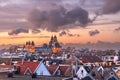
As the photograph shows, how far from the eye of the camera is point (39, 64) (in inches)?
2381

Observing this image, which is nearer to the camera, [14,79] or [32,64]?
[14,79]

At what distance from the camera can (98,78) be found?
188ft

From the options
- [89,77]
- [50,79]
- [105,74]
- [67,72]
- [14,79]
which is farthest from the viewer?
[67,72]

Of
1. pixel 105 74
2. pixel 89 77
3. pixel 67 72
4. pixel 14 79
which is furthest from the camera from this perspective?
pixel 67 72

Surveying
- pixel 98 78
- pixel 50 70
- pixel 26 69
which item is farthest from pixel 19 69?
pixel 98 78

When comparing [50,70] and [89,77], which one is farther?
[50,70]

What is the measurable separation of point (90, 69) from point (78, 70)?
6.41 ft

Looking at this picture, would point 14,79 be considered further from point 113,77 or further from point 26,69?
point 113,77

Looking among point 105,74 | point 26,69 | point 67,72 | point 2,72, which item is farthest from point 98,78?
point 2,72

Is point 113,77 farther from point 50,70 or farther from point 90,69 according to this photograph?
point 50,70

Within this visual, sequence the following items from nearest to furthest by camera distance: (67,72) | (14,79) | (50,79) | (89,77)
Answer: (14,79) → (50,79) → (89,77) → (67,72)

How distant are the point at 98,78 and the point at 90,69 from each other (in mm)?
4001

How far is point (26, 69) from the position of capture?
58.6 meters

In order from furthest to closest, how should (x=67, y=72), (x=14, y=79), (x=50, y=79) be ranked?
1. (x=67, y=72)
2. (x=50, y=79)
3. (x=14, y=79)
